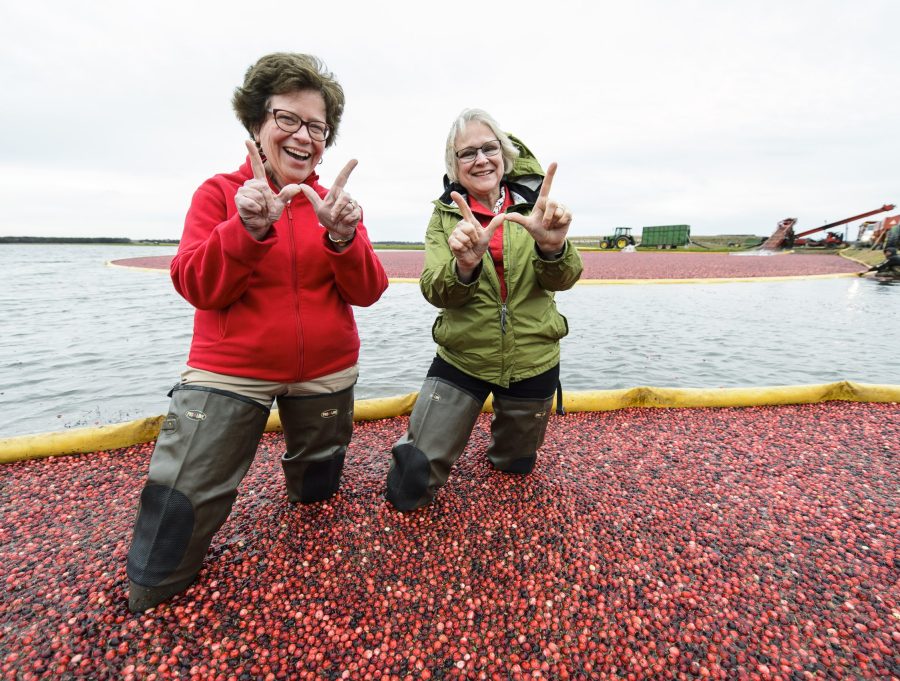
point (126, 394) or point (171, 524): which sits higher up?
point (171, 524)

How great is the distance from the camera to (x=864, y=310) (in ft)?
31.3

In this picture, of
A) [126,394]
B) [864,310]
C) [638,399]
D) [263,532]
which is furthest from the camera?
[864,310]

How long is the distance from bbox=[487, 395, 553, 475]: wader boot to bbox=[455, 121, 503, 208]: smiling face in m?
1.32

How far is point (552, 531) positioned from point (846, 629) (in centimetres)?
125

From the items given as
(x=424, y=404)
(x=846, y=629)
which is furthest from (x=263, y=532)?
(x=846, y=629)

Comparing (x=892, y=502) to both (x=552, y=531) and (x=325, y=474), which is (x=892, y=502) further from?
(x=325, y=474)

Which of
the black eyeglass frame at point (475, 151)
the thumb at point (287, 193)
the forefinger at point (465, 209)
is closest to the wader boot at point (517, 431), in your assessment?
the forefinger at point (465, 209)

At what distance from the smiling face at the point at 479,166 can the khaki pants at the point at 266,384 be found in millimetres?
1321

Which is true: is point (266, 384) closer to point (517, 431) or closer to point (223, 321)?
point (223, 321)

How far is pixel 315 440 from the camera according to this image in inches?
95.3

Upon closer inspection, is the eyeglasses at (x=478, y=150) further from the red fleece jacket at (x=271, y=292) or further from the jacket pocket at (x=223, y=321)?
the jacket pocket at (x=223, y=321)

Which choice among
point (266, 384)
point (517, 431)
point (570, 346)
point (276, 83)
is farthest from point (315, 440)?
point (570, 346)

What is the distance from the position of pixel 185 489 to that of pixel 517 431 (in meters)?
1.87

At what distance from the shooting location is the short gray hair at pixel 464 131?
2.51 metres
